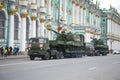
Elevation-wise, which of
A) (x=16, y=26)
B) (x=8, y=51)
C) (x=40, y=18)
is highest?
(x=40, y=18)

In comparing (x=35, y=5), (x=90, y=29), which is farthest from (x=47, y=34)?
(x=90, y=29)

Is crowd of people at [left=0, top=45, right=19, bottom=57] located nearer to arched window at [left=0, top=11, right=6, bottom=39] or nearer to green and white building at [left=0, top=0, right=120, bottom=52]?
green and white building at [left=0, top=0, right=120, bottom=52]

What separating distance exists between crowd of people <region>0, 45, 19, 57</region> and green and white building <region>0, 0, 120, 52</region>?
2.70 ft

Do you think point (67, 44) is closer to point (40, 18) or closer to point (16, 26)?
point (16, 26)

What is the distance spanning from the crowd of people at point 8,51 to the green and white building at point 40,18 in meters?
0.82

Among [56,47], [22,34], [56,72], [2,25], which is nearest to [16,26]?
[22,34]

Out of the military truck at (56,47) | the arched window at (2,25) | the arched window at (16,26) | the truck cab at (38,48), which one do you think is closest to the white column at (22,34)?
the arched window at (16,26)

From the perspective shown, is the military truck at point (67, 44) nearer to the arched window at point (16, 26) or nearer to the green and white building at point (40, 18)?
the green and white building at point (40, 18)

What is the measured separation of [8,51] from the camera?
136 ft

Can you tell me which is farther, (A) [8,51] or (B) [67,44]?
(B) [67,44]

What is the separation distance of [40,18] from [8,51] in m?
14.5

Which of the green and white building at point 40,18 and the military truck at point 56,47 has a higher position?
the green and white building at point 40,18

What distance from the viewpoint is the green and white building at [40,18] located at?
145 feet

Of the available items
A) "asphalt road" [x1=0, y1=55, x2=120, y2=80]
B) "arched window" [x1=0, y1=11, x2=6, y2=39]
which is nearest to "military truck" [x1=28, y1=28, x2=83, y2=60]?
"arched window" [x1=0, y1=11, x2=6, y2=39]
